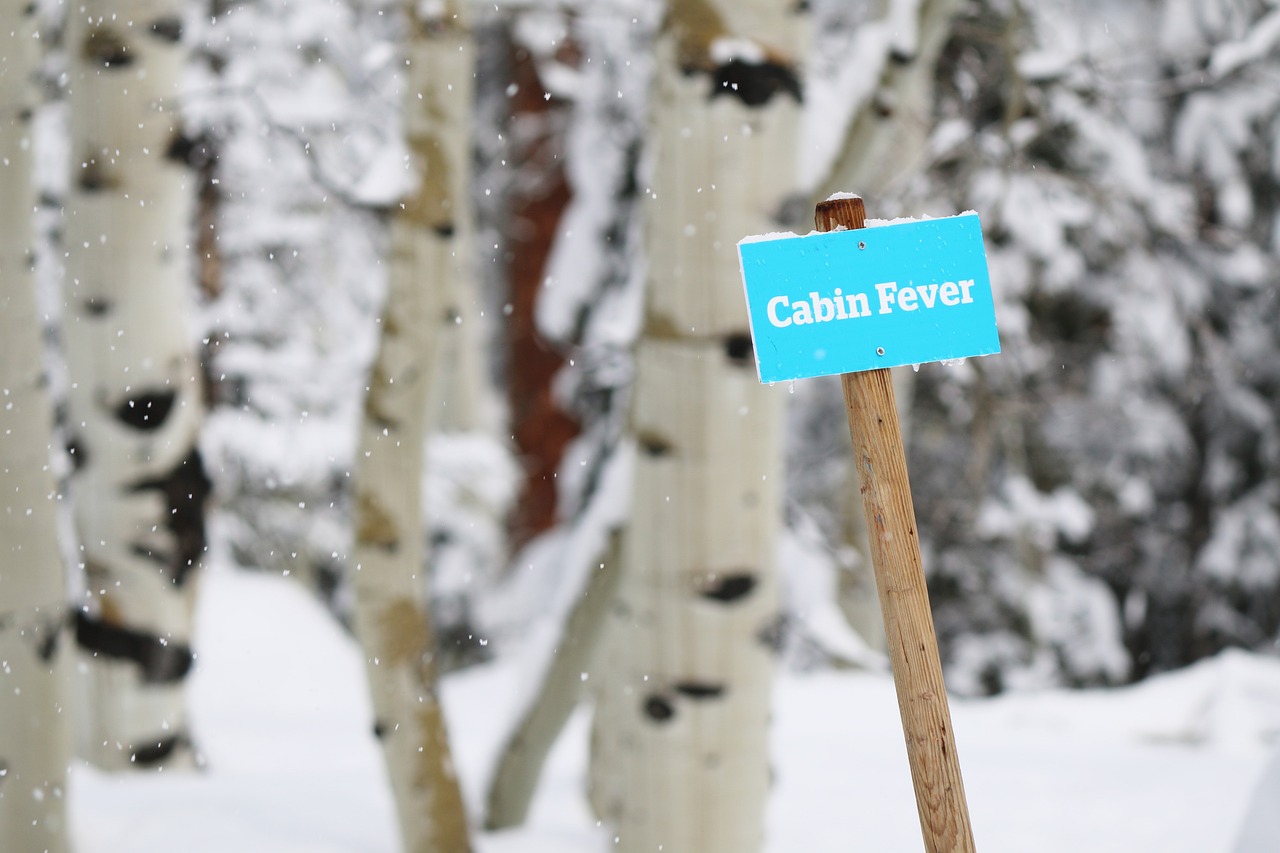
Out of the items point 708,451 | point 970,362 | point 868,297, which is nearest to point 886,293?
point 868,297

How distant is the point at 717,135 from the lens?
6.48ft

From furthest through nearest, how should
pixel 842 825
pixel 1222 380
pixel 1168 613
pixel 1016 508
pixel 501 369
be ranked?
pixel 501 369 → pixel 1168 613 → pixel 1222 380 → pixel 1016 508 → pixel 842 825

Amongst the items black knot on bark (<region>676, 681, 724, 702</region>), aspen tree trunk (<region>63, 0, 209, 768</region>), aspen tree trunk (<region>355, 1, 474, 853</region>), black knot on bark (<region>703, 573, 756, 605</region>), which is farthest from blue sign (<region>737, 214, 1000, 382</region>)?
aspen tree trunk (<region>63, 0, 209, 768</region>)

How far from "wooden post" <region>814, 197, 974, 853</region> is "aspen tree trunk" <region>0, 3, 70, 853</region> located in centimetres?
155

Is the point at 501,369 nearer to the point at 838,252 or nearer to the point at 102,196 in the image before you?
the point at 102,196

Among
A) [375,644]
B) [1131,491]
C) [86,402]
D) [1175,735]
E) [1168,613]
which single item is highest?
[86,402]

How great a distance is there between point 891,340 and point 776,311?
0.56 ft

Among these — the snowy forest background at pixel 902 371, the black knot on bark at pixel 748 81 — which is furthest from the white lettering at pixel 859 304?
the snowy forest background at pixel 902 371

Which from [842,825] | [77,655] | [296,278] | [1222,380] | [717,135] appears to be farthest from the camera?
[296,278]

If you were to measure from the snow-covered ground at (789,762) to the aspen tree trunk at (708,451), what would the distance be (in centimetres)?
91

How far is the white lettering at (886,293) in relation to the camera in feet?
5.00

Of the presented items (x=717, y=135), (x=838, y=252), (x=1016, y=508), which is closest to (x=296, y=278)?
(x=1016, y=508)

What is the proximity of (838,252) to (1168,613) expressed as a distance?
8629mm

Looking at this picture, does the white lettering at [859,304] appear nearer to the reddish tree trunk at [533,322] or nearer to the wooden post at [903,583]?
the wooden post at [903,583]
